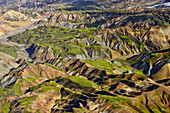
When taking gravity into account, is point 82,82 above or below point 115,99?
below

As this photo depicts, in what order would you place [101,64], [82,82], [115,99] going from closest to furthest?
[115,99]
[82,82]
[101,64]

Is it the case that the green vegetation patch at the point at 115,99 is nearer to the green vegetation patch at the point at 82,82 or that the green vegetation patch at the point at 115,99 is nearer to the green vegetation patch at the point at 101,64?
the green vegetation patch at the point at 82,82

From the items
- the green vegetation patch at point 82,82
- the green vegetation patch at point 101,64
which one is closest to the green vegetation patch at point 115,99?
the green vegetation patch at point 82,82

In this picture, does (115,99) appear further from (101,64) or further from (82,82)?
(101,64)

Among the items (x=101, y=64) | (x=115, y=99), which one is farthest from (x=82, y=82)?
(x=101, y=64)

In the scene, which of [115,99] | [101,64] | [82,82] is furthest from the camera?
[101,64]

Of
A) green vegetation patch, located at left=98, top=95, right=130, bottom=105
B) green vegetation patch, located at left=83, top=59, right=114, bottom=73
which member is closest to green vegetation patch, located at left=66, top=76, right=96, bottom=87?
green vegetation patch, located at left=98, top=95, right=130, bottom=105

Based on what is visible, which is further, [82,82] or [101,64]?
[101,64]

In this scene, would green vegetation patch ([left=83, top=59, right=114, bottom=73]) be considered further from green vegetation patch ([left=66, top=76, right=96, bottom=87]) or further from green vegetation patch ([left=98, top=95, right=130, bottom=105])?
green vegetation patch ([left=98, top=95, right=130, bottom=105])

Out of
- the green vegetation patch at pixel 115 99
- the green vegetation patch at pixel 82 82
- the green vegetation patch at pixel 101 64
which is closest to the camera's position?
the green vegetation patch at pixel 115 99

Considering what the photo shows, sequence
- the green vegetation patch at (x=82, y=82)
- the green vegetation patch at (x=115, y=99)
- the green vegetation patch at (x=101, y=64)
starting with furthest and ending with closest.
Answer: the green vegetation patch at (x=101, y=64) < the green vegetation patch at (x=82, y=82) < the green vegetation patch at (x=115, y=99)

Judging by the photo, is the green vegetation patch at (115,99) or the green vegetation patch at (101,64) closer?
the green vegetation patch at (115,99)
